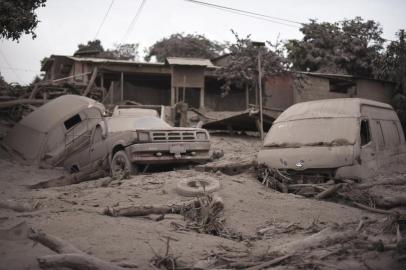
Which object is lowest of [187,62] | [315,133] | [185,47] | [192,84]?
[315,133]

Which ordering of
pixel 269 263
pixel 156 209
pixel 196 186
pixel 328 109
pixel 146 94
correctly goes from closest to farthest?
1. pixel 269 263
2. pixel 156 209
3. pixel 196 186
4. pixel 328 109
5. pixel 146 94

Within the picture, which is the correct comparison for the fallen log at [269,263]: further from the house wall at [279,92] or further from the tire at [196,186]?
the house wall at [279,92]

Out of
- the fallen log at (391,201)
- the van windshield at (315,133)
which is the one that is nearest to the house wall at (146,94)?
the van windshield at (315,133)

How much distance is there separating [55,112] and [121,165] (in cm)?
507

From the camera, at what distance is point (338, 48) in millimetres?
27438

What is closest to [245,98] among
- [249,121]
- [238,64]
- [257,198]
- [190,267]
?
[238,64]

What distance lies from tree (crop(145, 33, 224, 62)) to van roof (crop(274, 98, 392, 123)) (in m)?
26.7

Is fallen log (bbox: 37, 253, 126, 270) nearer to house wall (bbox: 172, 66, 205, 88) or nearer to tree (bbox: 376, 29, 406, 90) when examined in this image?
house wall (bbox: 172, 66, 205, 88)

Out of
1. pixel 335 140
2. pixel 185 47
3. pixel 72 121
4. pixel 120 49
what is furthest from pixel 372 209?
pixel 120 49

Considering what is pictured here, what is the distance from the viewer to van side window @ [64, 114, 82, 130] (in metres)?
13.1

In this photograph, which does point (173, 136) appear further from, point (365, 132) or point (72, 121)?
point (72, 121)

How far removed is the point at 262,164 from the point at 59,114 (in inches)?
291

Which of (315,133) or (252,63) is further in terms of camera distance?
(252,63)

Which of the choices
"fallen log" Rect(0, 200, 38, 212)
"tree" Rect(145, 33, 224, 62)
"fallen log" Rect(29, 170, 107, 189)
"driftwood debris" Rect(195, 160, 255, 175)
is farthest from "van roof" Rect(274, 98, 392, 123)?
"tree" Rect(145, 33, 224, 62)
